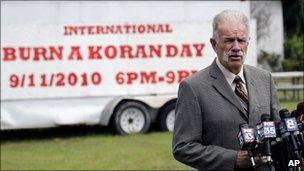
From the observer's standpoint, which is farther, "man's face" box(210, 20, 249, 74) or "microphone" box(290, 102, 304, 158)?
"man's face" box(210, 20, 249, 74)

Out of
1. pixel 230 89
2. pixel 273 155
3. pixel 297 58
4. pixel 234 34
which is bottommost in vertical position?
pixel 297 58

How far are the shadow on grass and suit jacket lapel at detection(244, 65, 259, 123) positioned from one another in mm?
11078

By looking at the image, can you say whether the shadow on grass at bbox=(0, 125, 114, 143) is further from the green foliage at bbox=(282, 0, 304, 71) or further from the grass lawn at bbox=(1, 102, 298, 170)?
the green foliage at bbox=(282, 0, 304, 71)

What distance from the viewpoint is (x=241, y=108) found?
3.82 meters

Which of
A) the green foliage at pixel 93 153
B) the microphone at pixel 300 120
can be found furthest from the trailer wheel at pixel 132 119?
the microphone at pixel 300 120

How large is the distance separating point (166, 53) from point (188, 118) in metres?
11.0

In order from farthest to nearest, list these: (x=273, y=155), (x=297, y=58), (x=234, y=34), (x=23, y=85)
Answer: (x=297, y=58), (x=23, y=85), (x=234, y=34), (x=273, y=155)

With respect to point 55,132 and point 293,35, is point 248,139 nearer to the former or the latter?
point 55,132

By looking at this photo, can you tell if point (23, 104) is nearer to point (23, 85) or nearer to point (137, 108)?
point (23, 85)

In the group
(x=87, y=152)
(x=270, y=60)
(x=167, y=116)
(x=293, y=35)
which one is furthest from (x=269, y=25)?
(x=87, y=152)

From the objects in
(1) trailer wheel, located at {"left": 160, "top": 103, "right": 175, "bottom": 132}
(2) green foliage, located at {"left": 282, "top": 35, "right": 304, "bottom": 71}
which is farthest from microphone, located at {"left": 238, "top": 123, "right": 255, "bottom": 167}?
Answer: (2) green foliage, located at {"left": 282, "top": 35, "right": 304, "bottom": 71}

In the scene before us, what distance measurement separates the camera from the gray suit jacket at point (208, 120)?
12.3 ft

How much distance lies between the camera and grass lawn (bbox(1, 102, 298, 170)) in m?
11.1

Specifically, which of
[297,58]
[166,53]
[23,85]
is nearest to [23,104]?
[23,85]
